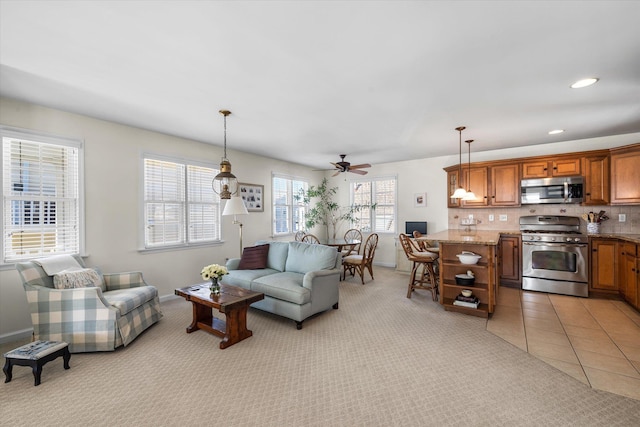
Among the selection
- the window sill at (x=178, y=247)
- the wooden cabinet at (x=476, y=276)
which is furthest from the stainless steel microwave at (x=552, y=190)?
the window sill at (x=178, y=247)

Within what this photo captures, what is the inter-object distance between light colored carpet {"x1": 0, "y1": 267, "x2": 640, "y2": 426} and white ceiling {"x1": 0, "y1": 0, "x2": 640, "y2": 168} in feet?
8.71

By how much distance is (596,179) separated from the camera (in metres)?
4.48

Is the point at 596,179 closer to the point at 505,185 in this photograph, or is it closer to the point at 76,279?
the point at 505,185

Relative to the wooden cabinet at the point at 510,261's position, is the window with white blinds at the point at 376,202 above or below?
above

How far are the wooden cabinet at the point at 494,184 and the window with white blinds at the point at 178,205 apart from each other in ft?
16.4

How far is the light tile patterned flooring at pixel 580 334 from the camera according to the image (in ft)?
7.63

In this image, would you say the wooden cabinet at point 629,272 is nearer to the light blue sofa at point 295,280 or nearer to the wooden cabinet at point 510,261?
the wooden cabinet at point 510,261

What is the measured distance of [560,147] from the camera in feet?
16.2

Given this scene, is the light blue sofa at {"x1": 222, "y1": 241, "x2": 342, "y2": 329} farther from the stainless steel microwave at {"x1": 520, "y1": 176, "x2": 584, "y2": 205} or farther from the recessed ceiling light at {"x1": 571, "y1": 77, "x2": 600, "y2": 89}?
the stainless steel microwave at {"x1": 520, "y1": 176, "x2": 584, "y2": 205}

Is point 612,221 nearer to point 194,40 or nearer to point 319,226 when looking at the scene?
point 319,226

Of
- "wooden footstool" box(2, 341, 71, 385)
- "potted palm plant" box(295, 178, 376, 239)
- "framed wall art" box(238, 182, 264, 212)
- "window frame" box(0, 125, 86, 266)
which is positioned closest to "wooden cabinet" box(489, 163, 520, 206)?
"potted palm plant" box(295, 178, 376, 239)

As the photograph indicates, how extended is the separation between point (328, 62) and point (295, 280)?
2.59 metres

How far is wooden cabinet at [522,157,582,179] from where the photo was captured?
464cm

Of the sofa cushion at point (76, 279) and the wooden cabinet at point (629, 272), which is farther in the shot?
the wooden cabinet at point (629, 272)
